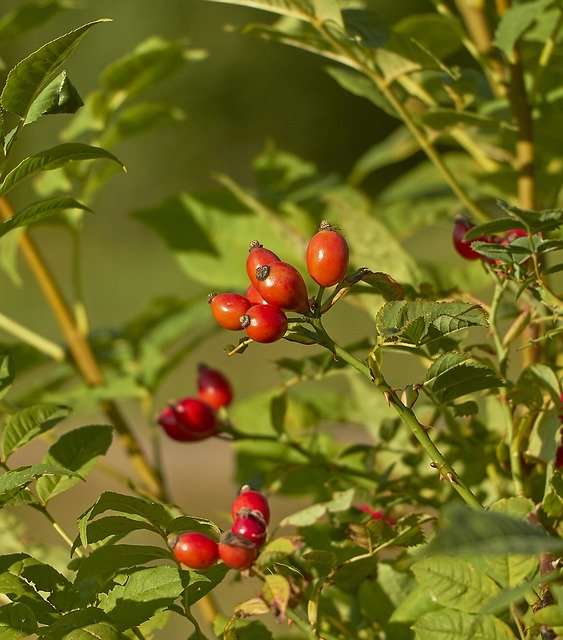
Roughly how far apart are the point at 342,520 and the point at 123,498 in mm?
221

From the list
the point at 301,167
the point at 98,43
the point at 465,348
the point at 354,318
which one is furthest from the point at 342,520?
the point at 98,43

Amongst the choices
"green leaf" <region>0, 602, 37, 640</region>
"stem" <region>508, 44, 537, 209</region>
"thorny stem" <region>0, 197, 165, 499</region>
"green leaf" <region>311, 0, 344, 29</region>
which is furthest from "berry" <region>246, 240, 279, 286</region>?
"thorny stem" <region>0, 197, 165, 499</region>

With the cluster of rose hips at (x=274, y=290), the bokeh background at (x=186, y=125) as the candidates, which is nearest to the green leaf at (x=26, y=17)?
the cluster of rose hips at (x=274, y=290)

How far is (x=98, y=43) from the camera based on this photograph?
8500 millimetres

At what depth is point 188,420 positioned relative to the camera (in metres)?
0.80

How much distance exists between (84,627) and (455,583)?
19 centimetres

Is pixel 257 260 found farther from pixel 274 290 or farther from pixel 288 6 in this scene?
pixel 288 6

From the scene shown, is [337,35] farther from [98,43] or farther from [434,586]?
[98,43]

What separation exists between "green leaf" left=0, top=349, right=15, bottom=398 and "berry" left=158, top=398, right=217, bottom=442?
15 cm

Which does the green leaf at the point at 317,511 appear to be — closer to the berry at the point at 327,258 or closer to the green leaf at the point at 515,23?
the berry at the point at 327,258

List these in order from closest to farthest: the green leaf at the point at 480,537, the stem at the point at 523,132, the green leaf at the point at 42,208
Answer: the green leaf at the point at 480,537, the green leaf at the point at 42,208, the stem at the point at 523,132

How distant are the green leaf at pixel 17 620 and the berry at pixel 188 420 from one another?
0.86 ft

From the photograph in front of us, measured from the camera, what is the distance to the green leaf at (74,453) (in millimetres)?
649

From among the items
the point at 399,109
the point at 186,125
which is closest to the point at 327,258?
the point at 399,109
